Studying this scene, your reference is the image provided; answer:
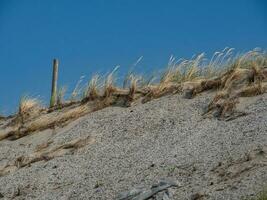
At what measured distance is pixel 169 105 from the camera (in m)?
18.8

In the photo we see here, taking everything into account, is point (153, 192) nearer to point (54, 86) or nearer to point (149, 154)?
point (149, 154)

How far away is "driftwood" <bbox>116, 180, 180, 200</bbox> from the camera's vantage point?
13.6m

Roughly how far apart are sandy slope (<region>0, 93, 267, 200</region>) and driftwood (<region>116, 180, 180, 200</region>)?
0.53 feet

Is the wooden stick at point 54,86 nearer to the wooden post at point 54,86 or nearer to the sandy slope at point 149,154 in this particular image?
the wooden post at point 54,86

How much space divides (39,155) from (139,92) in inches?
117

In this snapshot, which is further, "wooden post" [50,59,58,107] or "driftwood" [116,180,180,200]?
"wooden post" [50,59,58,107]

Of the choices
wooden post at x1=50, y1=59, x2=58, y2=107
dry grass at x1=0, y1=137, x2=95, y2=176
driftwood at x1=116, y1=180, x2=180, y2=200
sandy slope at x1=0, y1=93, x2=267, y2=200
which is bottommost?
driftwood at x1=116, y1=180, x2=180, y2=200

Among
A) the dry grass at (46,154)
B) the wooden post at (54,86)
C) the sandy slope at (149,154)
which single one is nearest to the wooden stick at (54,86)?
the wooden post at (54,86)

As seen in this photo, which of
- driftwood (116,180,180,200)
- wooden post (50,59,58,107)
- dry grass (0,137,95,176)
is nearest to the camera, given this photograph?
driftwood (116,180,180,200)

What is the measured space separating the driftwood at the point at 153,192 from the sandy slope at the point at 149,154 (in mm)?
163

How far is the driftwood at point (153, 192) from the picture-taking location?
1358 centimetres

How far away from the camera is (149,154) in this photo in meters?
16.4

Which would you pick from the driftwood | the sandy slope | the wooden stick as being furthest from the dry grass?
the driftwood

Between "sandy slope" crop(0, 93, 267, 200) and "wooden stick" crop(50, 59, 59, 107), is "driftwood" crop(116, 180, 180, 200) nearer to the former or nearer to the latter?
"sandy slope" crop(0, 93, 267, 200)
